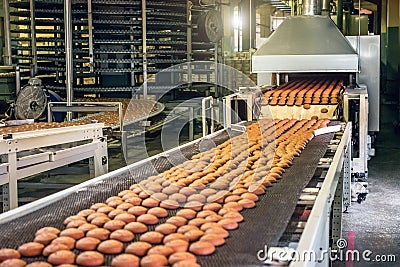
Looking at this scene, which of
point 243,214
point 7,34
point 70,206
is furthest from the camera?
point 7,34

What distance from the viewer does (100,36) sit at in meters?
7.90

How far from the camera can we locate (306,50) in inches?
210

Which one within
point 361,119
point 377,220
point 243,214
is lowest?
point 377,220

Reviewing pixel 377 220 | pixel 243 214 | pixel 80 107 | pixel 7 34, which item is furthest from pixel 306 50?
pixel 7 34

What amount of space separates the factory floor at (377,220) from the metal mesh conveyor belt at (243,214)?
921 millimetres

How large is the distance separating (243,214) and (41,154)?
192 centimetres

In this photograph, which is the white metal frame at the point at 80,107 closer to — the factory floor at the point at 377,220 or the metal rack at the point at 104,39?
the metal rack at the point at 104,39

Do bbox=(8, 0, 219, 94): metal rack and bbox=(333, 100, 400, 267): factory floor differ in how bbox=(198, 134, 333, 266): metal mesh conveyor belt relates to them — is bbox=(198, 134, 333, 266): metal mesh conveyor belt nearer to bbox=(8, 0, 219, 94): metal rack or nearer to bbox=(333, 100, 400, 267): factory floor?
bbox=(333, 100, 400, 267): factory floor

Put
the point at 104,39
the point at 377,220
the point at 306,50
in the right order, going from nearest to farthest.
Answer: the point at 377,220
the point at 306,50
the point at 104,39

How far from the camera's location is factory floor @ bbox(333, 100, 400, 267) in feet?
12.0

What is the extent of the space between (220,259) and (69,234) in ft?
1.85

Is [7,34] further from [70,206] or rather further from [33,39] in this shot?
[70,206]

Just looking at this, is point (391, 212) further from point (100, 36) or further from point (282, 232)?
point (100, 36)

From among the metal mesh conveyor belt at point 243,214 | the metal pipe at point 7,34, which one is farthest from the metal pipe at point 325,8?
Answer: the metal pipe at point 7,34
